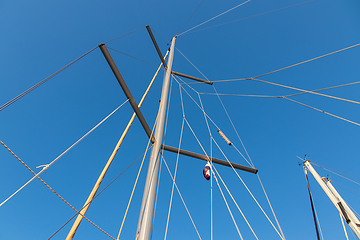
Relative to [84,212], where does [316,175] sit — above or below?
above

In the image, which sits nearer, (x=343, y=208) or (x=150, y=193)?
(x=150, y=193)

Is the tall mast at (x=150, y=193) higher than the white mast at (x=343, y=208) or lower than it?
lower

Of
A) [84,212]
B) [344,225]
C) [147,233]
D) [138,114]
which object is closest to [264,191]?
[147,233]

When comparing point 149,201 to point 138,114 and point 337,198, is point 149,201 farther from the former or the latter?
point 337,198

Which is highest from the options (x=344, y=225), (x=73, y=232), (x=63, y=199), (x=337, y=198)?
(x=337, y=198)

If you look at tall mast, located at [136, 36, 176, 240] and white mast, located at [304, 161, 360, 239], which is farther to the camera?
white mast, located at [304, 161, 360, 239]

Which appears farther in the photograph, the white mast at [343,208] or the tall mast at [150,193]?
the white mast at [343,208]

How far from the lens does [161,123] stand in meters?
5.27

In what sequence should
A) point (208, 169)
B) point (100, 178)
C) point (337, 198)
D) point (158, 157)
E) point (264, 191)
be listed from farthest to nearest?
1. point (337, 198)
2. point (208, 169)
3. point (264, 191)
4. point (158, 157)
5. point (100, 178)

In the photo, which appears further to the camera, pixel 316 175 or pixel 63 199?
pixel 316 175

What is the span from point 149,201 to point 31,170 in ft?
6.96

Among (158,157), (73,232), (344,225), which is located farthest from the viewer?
(344,225)

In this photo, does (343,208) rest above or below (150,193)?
above

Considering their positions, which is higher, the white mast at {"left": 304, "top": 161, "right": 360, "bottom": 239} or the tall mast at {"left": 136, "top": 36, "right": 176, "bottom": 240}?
the white mast at {"left": 304, "top": 161, "right": 360, "bottom": 239}
